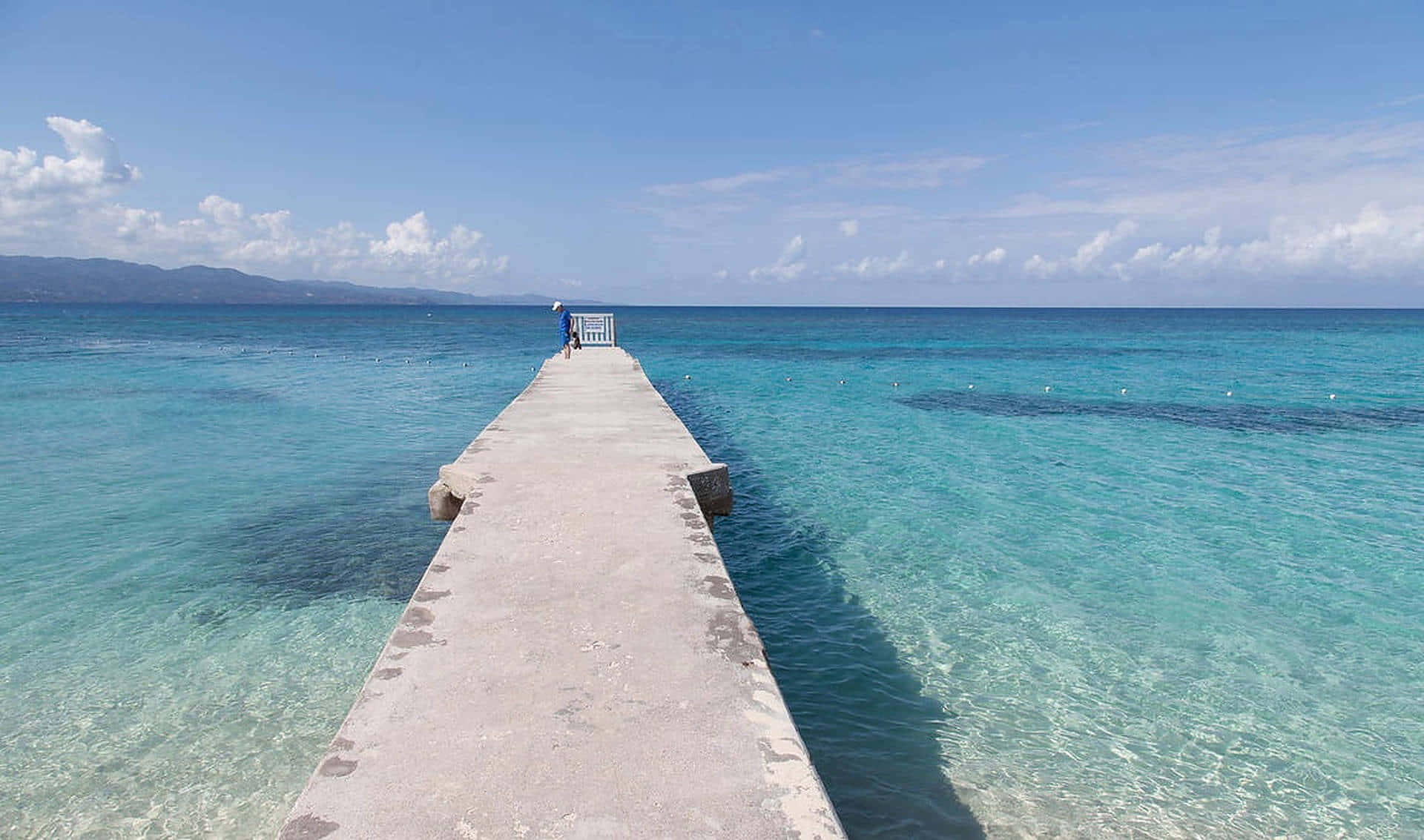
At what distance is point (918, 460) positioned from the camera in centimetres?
1580

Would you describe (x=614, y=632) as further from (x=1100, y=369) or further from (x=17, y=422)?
(x=1100, y=369)

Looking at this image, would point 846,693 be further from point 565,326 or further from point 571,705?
point 565,326

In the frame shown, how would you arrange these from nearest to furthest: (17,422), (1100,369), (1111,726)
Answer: (1111,726), (17,422), (1100,369)

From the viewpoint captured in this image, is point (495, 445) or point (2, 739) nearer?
point (2, 739)

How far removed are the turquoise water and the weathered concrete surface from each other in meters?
1.61

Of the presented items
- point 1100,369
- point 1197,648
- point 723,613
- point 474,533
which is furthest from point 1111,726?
point 1100,369

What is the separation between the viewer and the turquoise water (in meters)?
5.38

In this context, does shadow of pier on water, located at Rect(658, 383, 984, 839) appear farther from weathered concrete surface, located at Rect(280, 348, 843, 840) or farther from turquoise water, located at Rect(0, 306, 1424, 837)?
weathered concrete surface, located at Rect(280, 348, 843, 840)

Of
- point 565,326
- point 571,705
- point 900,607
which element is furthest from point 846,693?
point 565,326

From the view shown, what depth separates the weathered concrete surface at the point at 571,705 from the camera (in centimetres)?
314

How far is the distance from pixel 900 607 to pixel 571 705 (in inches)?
205

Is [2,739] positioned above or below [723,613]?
below

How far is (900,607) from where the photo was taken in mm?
8359

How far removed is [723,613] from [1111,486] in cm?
1107
